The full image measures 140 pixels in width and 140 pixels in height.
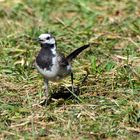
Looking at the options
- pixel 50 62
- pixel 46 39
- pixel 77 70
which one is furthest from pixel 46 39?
pixel 77 70

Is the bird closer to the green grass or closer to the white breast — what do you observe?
the white breast

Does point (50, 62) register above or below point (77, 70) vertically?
above

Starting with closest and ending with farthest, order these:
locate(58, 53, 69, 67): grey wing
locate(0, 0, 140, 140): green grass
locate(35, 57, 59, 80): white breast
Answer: locate(0, 0, 140, 140): green grass → locate(35, 57, 59, 80): white breast → locate(58, 53, 69, 67): grey wing

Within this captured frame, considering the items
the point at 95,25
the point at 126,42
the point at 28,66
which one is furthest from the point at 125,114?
the point at 95,25

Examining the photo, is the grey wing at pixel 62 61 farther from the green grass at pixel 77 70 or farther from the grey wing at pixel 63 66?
the green grass at pixel 77 70

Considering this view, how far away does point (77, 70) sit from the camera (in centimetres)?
686

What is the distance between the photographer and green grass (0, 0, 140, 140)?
5461mm

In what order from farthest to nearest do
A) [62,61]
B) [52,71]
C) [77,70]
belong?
[77,70], [62,61], [52,71]

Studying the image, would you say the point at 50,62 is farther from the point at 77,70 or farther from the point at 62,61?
the point at 77,70

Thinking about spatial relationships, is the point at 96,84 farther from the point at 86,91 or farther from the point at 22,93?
the point at 22,93

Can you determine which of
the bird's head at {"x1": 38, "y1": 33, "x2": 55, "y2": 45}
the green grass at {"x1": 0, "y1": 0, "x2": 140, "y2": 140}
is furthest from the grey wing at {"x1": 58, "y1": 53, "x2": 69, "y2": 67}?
the green grass at {"x1": 0, "y1": 0, "x2": 140, "y2": 140}

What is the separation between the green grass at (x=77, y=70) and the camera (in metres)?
5.46

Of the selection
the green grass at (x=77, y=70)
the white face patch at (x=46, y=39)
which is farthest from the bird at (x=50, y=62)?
the green grass at (x=77, y=70)

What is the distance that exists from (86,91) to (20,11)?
284cm
